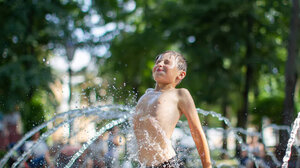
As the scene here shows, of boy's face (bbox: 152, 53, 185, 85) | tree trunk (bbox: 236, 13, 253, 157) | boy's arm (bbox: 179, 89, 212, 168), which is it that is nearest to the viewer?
boy's arm (bbox: 179, 89, 212, 168)

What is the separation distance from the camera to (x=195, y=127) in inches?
132

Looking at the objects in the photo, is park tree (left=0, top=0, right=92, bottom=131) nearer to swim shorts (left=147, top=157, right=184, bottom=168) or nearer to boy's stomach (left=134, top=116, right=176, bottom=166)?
boy's stomach (left=134, top=116, right=176, bottom=166)

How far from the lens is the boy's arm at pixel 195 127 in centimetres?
325

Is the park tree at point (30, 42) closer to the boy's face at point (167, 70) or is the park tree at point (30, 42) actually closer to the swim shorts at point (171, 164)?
the boy's face at point (167, 70)

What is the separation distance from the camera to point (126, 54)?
1318 cm

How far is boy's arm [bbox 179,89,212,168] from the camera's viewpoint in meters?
3.25

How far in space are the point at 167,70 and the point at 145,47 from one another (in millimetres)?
9431

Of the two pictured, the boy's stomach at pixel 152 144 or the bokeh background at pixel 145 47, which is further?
the bokeh background at pixel 145 47

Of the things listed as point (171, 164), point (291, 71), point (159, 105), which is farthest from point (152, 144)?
point (291, 71)

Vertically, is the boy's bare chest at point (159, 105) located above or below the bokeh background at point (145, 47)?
below

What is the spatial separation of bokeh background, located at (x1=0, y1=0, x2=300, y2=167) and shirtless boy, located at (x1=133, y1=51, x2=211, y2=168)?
311 inches

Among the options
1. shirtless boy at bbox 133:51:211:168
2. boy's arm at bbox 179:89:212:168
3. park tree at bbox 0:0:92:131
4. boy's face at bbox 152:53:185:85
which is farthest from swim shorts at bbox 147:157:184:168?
park tree at bbox 0:0:92:131

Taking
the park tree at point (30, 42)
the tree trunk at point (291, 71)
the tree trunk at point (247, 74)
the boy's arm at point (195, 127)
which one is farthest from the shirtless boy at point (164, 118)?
the tree trunk at point (247, 74)

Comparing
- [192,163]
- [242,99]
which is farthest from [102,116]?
[242,99]
